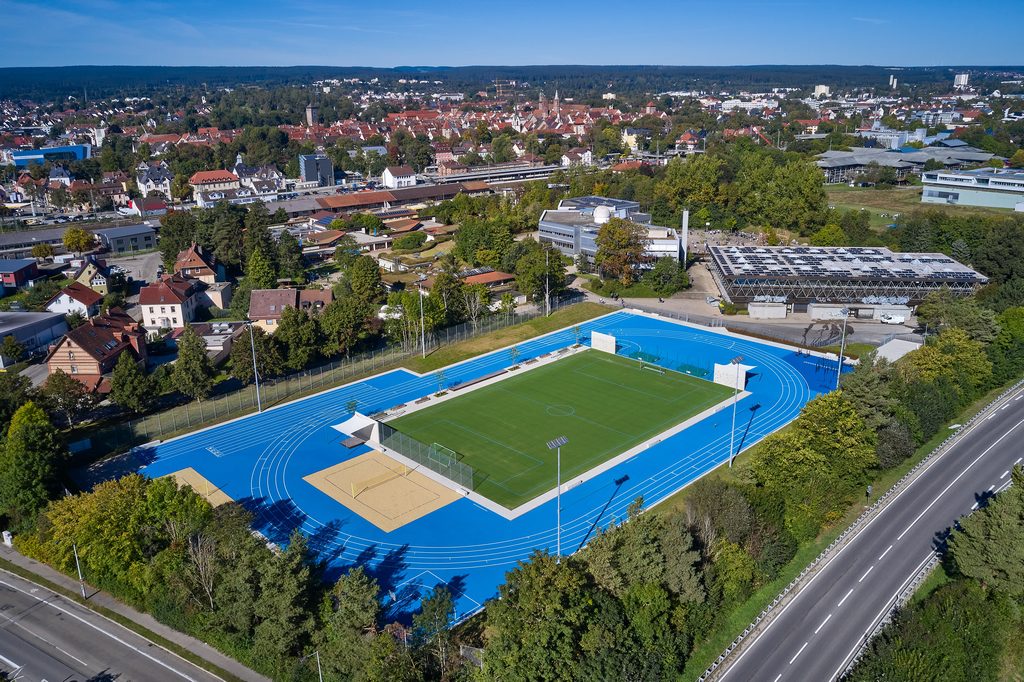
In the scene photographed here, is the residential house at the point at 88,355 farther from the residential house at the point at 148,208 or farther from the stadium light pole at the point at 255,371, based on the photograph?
the residential house at the point at 148,208

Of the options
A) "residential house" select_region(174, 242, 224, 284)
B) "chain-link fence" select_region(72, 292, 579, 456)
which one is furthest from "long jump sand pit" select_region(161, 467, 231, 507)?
"residential house" select_region(174, 242, 224, 284)

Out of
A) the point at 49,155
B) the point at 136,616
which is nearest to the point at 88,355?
the point at 136,616

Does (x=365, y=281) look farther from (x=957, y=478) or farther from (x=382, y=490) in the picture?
(x=957, y=478)

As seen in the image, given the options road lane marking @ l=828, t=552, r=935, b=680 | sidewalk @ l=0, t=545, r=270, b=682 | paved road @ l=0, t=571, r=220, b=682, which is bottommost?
paved road @ l=0, t=571, r=220, b=682

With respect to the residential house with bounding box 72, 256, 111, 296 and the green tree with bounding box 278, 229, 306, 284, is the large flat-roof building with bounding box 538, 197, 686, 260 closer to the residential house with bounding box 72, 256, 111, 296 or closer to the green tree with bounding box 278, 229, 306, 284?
the green tree with bounding box 278, 229, 306, 284

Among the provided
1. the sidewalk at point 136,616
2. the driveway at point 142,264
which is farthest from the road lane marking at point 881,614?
the driveway at point 142,264
